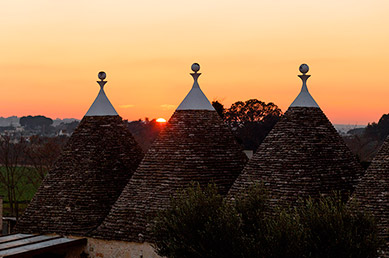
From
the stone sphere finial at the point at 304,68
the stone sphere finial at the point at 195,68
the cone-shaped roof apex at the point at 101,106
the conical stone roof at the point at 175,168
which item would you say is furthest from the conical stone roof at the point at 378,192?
the cone-shaped roof apex at the point at 101,106

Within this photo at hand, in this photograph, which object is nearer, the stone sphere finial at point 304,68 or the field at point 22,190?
the stone sphere finial at point 304,68

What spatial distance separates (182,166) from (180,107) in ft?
6.51

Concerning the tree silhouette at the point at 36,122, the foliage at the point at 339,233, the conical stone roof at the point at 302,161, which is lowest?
the foliage at the point at 339,233

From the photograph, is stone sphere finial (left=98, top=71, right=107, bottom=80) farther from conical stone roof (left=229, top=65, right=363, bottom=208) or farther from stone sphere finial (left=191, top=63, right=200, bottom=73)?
conical stone roof (left=229, top=65, right=363, bottom=208)

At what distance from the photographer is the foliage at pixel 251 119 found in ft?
123

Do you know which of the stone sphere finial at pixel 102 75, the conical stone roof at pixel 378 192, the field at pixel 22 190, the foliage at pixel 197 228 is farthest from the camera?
the field at pixel 22 190

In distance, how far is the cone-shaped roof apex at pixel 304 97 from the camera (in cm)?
1616

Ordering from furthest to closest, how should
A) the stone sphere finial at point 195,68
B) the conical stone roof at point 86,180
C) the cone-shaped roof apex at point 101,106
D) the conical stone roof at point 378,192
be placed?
the cone-shaped roof apex at point 101,106 < the stone sphere finial at point 195,68 < the conical stone roof at point 86,180 < the conical stone roof at point 378,192

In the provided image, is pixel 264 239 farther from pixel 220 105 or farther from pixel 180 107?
pixel 220 105

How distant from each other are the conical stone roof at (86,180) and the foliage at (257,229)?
11.4 feet

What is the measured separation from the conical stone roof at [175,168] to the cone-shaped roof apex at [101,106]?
255 centimetres

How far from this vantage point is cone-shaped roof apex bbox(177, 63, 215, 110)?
1758cm

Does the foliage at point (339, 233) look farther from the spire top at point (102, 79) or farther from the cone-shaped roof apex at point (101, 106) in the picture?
the spire top at point (102, 79)

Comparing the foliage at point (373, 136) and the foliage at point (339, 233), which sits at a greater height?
the foliage at point (373, 136)
